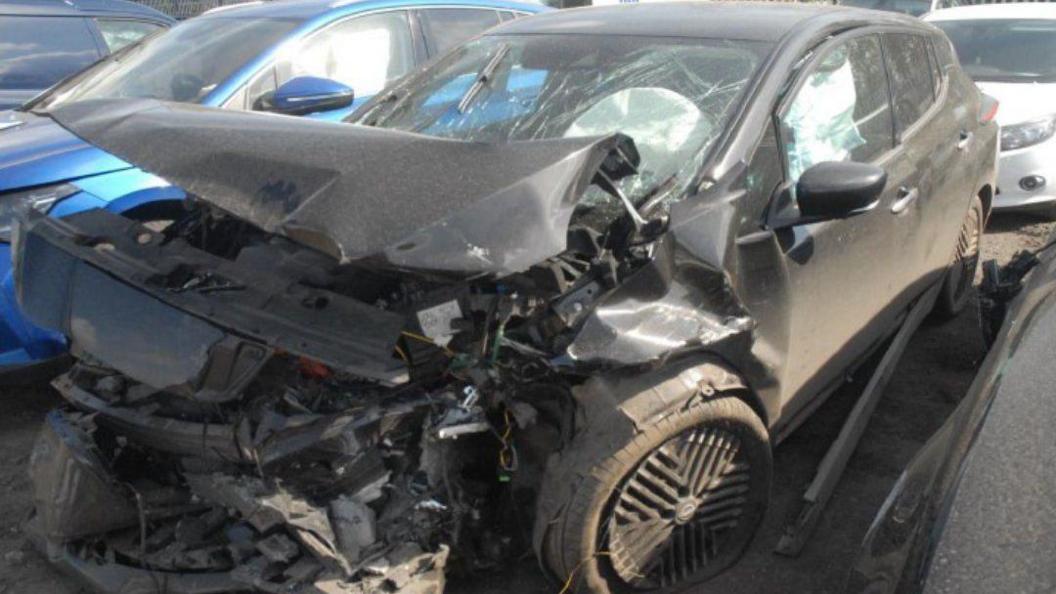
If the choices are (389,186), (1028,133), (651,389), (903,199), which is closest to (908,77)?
(903,199)

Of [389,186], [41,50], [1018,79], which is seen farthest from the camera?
[1018,79]

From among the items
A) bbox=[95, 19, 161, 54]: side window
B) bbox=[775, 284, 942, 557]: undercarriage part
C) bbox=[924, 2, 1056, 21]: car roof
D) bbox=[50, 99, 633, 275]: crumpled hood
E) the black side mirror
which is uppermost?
bbox=[50, 99, 633, 275]: crumpled hood

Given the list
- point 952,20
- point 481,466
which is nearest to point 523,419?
point 481,466

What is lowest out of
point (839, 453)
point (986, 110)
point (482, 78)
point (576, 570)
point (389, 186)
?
point (839, 453)

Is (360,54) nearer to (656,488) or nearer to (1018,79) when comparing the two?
(656,488)

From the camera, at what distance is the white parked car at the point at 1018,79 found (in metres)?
6.38

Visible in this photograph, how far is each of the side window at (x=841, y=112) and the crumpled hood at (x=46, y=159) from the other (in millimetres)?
2812

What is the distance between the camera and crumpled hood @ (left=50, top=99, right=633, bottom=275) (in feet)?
7.13

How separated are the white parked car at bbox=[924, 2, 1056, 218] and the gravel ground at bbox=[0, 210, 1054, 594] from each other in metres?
1.90

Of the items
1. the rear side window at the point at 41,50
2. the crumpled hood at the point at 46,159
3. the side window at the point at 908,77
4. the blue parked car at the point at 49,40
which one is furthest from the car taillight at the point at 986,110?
Result: the rear side window at the point at 41,50

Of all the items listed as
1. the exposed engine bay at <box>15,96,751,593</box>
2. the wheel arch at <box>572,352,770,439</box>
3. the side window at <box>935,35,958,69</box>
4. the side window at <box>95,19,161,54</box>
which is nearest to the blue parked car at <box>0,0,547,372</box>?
the exposed engine bay at <box>15,96,751,593</box>

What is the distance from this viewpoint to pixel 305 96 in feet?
13.9

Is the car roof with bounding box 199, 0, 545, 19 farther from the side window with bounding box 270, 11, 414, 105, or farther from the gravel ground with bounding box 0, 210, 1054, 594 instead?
the gravel ground with bounding box 0, 210, 1054, 594

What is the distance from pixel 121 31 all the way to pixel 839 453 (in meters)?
6.15
